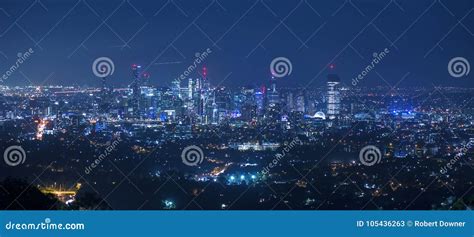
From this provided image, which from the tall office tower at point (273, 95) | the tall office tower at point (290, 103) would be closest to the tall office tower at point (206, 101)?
the tall office tower at point (273, 95)

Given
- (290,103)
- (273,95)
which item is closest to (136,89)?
(273,95)

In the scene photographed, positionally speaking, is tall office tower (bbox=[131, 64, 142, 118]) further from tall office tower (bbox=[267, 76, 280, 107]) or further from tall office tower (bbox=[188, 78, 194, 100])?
tall office tower (bbox=[267, 76, 280, 107])

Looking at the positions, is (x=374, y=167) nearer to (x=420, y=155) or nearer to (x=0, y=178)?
(x=420, y=155)

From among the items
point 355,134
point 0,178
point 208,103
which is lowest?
point 0,178

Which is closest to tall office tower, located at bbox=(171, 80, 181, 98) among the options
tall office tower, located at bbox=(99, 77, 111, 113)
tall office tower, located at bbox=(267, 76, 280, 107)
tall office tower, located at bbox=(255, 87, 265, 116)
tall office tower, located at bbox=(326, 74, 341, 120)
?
tall office tower, located at bbox=(99, 77, 111, 113)
